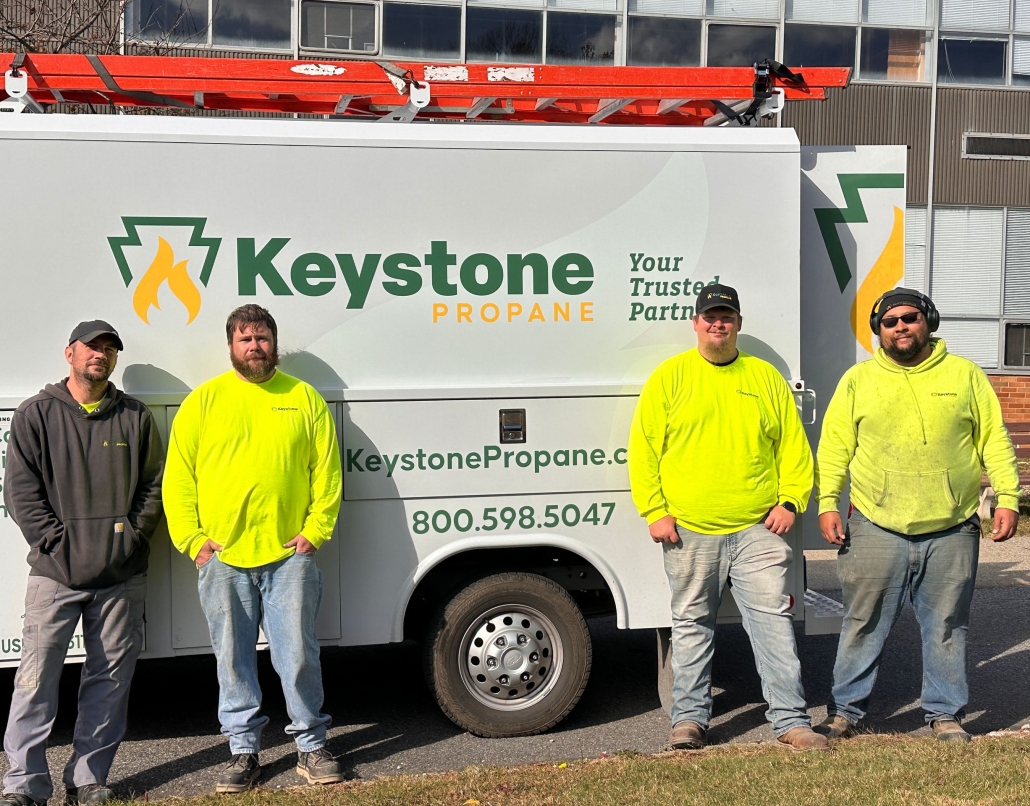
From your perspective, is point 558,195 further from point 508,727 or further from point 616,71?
point 508,727

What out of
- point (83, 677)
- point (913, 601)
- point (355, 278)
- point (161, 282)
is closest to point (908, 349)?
point (913, 601)

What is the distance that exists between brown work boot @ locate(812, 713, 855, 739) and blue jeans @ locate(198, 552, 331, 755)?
2.37m

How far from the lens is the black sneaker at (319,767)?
4594 mm

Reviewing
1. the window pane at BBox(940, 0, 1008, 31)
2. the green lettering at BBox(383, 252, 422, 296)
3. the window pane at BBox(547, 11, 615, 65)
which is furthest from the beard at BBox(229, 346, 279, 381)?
the window pane at BBox(940, 0, 1008, 31)

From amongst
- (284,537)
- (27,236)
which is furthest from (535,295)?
(27,236)

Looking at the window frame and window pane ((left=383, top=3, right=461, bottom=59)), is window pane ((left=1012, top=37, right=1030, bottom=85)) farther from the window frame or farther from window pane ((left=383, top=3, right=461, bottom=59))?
the window frame

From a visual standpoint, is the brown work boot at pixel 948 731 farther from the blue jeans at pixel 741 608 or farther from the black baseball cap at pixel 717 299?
the black baseball cap at pixel 717 299

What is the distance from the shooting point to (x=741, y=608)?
199 inches

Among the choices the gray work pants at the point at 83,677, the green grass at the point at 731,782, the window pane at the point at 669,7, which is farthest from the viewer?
the window pane at the point at 669,7

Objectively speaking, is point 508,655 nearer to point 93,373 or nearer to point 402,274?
point 402,274

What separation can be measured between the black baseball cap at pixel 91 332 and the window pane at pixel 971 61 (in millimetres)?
13543

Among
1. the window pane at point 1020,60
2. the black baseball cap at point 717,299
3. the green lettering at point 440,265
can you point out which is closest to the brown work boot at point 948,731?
the black baseball cap at point 717,299

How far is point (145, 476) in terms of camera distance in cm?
457

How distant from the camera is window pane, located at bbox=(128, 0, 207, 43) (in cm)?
1219
